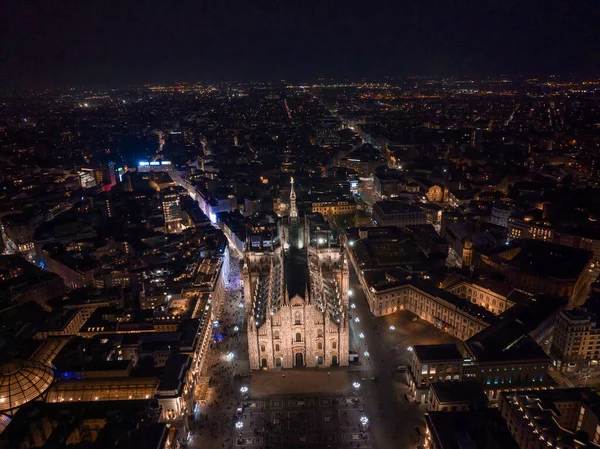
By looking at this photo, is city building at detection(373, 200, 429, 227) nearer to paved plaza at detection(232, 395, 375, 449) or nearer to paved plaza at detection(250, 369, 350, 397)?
paved plaza at detection(250, 369, 350, 397)

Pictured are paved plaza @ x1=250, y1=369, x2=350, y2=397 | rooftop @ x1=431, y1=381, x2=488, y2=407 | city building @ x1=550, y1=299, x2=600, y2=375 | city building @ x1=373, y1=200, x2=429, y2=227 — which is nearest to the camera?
rooftop @ x1=431, y1=381, x2=488, y2=407

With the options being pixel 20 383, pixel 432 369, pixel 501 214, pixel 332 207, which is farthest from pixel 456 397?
pixel 332 207

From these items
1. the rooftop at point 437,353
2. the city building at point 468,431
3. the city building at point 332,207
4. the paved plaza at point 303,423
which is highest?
the rooftop at point 437,353

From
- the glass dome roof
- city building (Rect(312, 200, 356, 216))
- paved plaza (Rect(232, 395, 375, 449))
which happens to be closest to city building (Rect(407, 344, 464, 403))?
paved plaza (Rect(232, 395, 375, 449))

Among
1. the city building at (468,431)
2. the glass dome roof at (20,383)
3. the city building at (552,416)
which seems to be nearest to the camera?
the city building at (552,416)

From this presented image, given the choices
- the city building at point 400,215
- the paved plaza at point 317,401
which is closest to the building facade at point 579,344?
the paved plaza at point 317,401

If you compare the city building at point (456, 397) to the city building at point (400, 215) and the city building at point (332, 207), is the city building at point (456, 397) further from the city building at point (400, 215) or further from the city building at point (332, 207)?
the city building at point (332, 207)

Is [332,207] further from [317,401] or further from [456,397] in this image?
[456,397]

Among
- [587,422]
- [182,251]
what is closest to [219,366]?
[182,251]

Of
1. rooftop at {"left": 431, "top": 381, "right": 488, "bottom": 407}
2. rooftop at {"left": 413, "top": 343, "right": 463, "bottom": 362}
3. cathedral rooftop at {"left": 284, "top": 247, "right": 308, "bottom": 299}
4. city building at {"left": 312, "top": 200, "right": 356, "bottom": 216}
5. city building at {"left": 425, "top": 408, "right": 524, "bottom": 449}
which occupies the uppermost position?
cathedral rooftop at {"left": 284, "top": 247, "right": 308, "bottom": 299}

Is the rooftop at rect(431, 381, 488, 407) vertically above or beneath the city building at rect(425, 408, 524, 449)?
beneath
